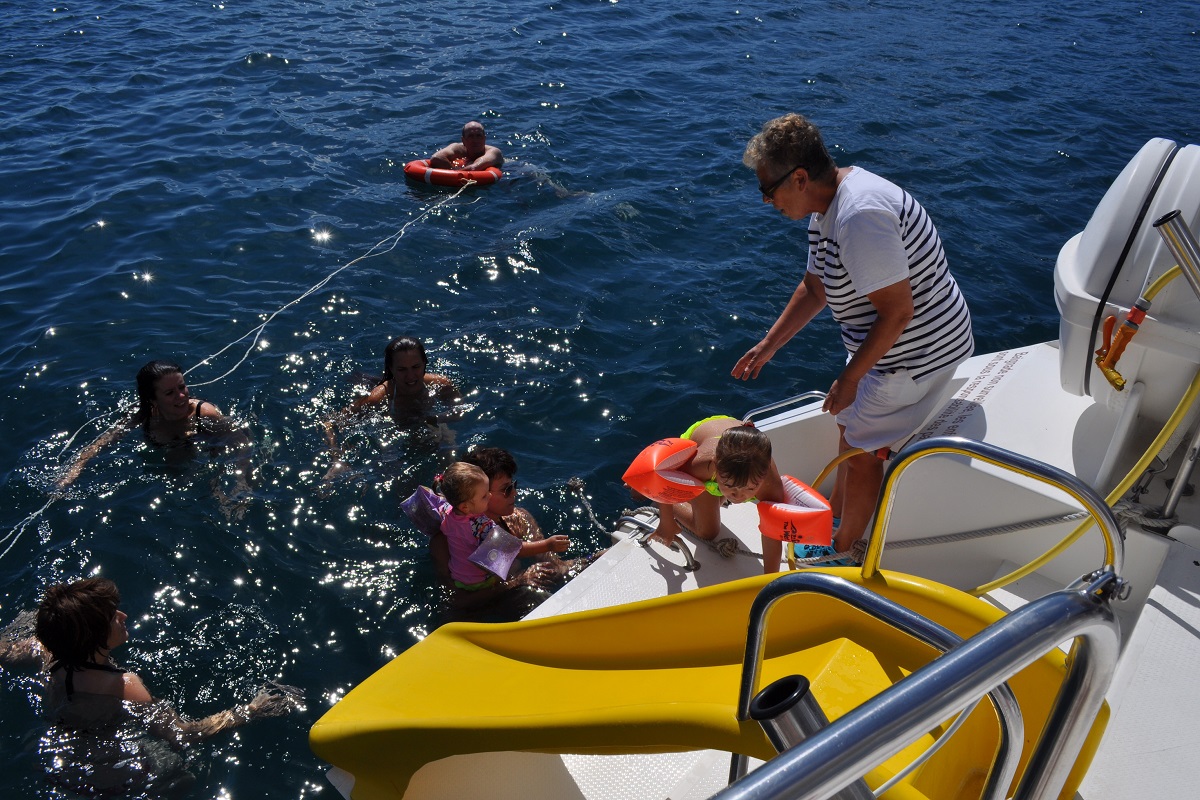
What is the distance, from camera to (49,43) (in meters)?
13.0

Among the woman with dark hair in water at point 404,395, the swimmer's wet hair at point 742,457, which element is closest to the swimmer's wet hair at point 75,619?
the woman with dark hair in water at point 404,395

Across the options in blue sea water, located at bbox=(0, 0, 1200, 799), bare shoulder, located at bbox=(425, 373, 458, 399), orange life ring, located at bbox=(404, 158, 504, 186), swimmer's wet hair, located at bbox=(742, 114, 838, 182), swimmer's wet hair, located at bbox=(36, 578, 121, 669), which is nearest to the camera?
swimmer's wet hair, located at bbox=(742, 114, 838, 182)

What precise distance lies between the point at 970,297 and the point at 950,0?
1232cm

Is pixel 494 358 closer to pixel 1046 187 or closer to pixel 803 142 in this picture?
pixel 803 142

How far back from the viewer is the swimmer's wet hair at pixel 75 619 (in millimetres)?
3865

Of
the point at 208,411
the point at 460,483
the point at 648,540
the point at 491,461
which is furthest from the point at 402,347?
the point at 648,540

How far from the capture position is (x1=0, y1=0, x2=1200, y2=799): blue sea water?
506cm

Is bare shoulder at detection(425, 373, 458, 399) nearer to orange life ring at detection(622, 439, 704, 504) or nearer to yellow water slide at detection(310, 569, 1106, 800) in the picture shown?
orange life ring at detection(622, 439, 704, 504)

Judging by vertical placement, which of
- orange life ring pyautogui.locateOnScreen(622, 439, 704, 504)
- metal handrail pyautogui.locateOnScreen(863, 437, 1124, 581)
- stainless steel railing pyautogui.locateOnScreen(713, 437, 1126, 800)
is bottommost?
orange life ring pyautogui.locateOnScreen(622, 439, 704, 504)

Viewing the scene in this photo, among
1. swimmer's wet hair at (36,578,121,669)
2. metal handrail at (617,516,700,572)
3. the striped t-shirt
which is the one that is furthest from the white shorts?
swimmer's wet hair at (36,578,121,669)

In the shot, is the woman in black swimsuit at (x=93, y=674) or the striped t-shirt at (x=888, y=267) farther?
the woman in black swimsuit at (x=93, y=674)

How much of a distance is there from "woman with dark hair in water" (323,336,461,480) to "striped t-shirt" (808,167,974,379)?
A: 285 cm

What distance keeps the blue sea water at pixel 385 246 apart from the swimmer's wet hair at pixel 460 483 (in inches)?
28.0

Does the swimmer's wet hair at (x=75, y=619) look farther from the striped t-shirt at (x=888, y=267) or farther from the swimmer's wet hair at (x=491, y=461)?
the striped t-shirt at (x=888, y=267)
